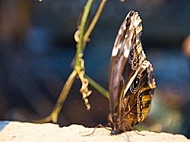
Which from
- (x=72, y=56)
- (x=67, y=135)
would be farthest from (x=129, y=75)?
(x=72, y=56)

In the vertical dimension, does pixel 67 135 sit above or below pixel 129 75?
below

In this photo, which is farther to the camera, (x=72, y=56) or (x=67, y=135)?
(x=72, y=56)

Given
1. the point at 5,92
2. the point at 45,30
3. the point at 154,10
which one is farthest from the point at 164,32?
the point at 5,92

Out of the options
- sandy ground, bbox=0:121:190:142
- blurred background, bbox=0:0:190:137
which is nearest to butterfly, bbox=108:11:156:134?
sandy ground, bbox=0:121:190:142

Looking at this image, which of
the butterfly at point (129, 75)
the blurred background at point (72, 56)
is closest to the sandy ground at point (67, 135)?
the butterfly at point (129, 75)

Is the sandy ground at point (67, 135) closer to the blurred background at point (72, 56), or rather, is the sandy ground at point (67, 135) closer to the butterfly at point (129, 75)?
the butterfly at point (129, 75)

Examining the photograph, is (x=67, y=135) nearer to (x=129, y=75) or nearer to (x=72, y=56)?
(x=129, y=75)
